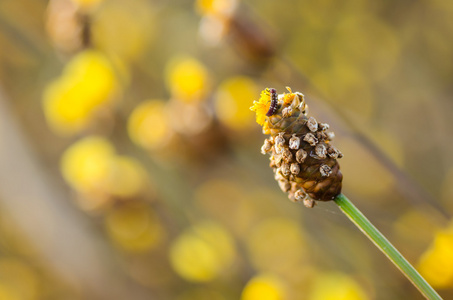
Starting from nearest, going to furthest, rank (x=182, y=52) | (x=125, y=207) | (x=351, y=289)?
1. (x=351, y=289)
2. (x=125, y=207)
3. (x=182, y=52)

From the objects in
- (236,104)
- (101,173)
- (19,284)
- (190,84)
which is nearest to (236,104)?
(236,104)

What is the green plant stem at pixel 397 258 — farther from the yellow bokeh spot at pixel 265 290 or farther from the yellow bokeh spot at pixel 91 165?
the yellow bokeh spot at pixel 91 165

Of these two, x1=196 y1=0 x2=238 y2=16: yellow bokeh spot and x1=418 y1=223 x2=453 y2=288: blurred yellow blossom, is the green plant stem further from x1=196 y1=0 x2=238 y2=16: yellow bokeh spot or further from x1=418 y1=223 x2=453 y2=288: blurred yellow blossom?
x1=196 y1=0 x2=238 y2=16: yellow bokeh spot

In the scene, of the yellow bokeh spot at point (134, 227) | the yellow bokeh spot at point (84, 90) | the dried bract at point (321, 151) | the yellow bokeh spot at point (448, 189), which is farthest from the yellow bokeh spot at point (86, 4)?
the yellow bokeh spot at point (448, 189)

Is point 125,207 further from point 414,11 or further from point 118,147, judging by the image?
point 414,11

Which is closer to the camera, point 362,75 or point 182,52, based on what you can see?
point 362,75

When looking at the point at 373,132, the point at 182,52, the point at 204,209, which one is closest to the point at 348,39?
the point at 373,132

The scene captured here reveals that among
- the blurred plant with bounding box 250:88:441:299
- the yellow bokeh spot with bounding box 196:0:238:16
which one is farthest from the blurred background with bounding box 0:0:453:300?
the blurred plant with bounding box 250:88:441:299

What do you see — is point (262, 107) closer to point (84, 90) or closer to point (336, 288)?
point (336, 288)
